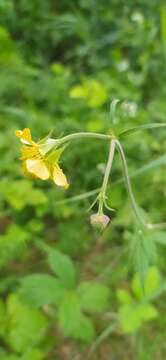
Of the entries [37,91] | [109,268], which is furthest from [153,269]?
[37,91]

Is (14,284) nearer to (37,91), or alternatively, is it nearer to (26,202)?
(26,202)

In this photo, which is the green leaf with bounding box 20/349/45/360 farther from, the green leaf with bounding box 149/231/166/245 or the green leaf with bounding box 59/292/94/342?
the green leaf with bounding box 149/231/166/245

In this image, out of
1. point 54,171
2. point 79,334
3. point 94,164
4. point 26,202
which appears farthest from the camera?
point 94,164

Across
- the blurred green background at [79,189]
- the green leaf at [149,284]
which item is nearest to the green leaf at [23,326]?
the blurred green background at [79,189]

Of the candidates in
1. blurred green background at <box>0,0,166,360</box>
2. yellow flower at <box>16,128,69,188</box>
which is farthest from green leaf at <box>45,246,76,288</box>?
yellow flower at <box>16,128,69,188</box>

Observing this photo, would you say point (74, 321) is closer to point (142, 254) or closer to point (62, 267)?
point (62, 267)

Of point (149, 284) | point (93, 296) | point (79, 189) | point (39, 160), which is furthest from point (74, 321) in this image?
point (39, 160)

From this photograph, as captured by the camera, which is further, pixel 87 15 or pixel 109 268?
pixel 87 15
